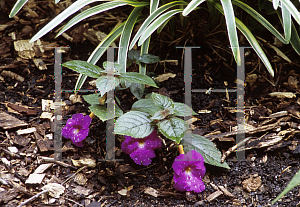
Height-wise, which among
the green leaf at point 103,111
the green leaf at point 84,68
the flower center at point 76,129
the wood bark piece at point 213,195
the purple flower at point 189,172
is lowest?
the wood bark piece at point 213,195

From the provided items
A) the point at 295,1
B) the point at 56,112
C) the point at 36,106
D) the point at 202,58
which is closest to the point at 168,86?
the point at 202,58

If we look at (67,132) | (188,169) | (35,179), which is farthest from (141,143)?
(35,179)

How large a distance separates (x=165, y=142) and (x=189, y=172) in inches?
8.9

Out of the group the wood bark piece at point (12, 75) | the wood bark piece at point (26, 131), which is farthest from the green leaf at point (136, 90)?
the wood bark piece at point (12, 75)

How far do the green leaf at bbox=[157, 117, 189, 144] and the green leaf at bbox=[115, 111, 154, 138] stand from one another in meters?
0.06

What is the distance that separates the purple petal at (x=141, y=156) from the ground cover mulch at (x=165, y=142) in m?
0.07

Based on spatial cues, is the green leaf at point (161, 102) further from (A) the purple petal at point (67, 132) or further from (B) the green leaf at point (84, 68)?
(A) the purple petal at point (67, 132)

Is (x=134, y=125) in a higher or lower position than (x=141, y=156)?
higher

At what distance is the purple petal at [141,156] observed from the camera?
120 cm

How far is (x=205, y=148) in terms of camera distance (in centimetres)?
121

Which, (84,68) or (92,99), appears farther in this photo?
(92,99)

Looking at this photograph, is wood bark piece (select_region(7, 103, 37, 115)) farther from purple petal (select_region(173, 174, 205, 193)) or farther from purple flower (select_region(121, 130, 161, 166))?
purple petal (select_region(173, 174, 205, 193))

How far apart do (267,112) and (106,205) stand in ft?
3.10

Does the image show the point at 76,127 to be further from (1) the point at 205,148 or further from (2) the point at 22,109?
(1) the point at 205,148
